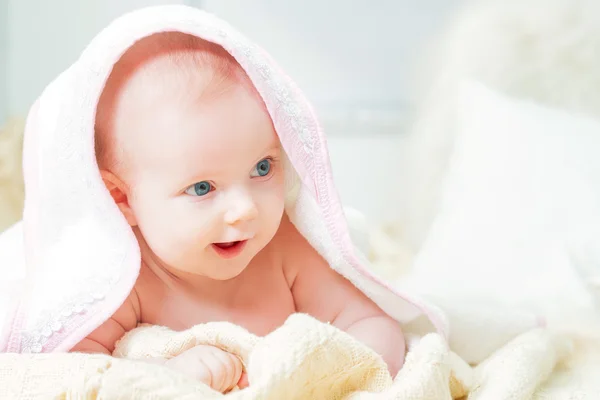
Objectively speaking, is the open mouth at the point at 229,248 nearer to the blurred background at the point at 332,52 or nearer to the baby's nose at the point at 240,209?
the baby's nose at the point at 240,209

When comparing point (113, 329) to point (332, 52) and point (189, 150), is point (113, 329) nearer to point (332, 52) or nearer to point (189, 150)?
point (189, 150)

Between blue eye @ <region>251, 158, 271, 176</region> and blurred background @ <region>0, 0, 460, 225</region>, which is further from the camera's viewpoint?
blurred background @ <region>0, 0, 460, 225</region>

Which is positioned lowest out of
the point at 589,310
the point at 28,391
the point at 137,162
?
the point at 589,310

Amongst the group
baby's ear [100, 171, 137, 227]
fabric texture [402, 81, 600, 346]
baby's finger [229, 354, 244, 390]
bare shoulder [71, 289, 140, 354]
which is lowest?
fabric texture [402, 81, 600, 346]

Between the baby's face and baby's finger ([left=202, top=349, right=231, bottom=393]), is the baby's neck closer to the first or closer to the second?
the baby's face

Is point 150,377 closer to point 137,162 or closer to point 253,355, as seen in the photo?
point 253,355

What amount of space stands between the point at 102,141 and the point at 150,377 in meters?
0.33

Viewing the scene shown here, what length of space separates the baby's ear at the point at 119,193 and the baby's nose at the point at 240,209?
0.47 ft

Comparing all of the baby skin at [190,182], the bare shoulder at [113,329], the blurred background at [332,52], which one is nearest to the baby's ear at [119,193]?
the baby skin at [190,182]

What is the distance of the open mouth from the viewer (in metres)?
0.92

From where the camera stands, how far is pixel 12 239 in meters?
1.19

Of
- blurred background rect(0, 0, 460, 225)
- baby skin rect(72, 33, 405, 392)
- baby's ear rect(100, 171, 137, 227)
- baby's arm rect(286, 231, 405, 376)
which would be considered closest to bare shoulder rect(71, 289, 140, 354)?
baby skin rect(72, 33, 405, 392)

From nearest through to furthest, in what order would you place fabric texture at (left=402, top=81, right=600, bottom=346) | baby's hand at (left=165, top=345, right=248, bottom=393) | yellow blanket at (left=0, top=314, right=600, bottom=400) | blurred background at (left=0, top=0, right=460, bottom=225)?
yellow blanket at (left=0, top=314, right=600, bottom=400) → baby's hand at (left=165, top=345, right=248, bottom=393) → fabric texture at (left=402, top=81, right=600, bottom=346) → blurred background at (left=0, top=0, right=460, bottom=225)

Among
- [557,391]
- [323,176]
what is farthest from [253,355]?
[557,391]
